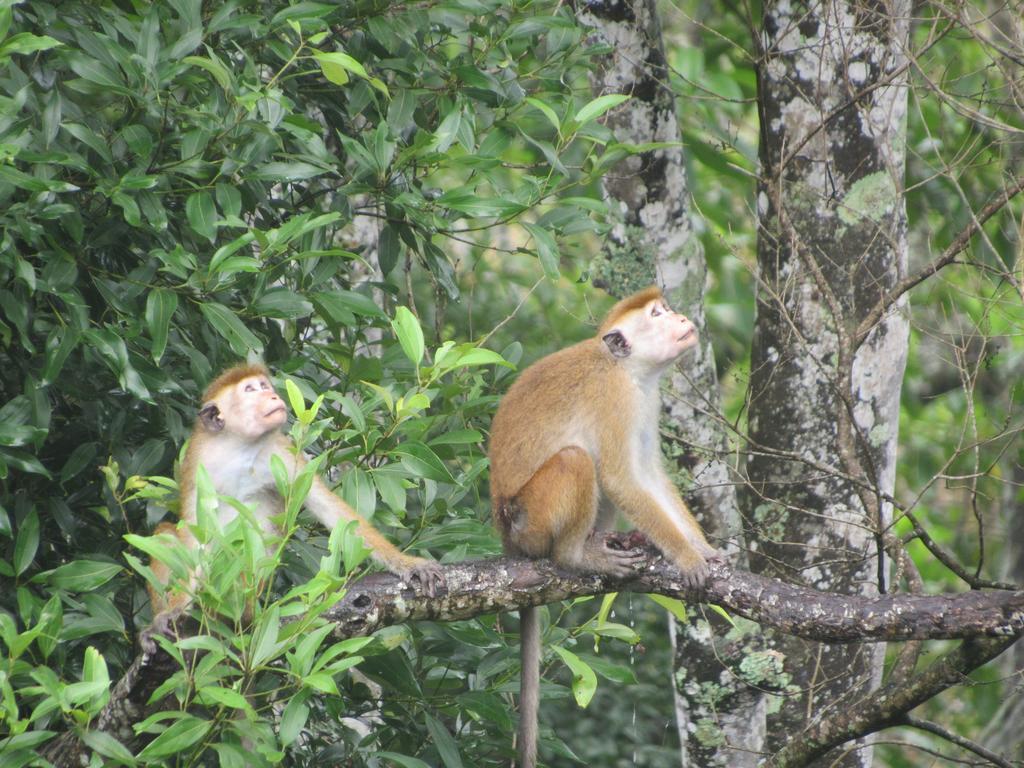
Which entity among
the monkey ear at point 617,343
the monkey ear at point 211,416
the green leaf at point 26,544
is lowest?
the green leaf at point 26,544

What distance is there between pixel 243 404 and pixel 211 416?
141 millimetres

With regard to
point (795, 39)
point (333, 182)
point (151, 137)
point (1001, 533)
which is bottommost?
point (1001, 533)

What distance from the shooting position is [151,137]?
441 centimetres

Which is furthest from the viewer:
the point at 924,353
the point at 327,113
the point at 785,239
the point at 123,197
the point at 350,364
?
the point at 924,353

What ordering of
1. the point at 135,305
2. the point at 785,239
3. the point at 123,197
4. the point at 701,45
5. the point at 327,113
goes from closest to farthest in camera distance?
the point at 123,197
the point at 135,305
the point at 327,113
the point at 785,239
the point at 701,45

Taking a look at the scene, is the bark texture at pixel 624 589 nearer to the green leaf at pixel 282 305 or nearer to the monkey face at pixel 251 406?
the monkey face at pixel 251 406

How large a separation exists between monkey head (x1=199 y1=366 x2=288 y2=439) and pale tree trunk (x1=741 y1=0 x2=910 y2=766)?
8.97 ft

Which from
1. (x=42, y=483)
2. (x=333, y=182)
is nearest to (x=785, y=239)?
(x=333, y=182)

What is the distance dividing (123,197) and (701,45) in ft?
22.6

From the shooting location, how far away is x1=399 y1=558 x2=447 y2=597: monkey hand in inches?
173

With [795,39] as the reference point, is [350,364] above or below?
below

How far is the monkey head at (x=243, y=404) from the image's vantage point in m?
4.64

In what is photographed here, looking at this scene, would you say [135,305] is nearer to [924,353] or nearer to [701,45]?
[701,45]

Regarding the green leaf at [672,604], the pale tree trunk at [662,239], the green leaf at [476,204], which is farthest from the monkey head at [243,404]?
the pale tree trunk at [662,239]
